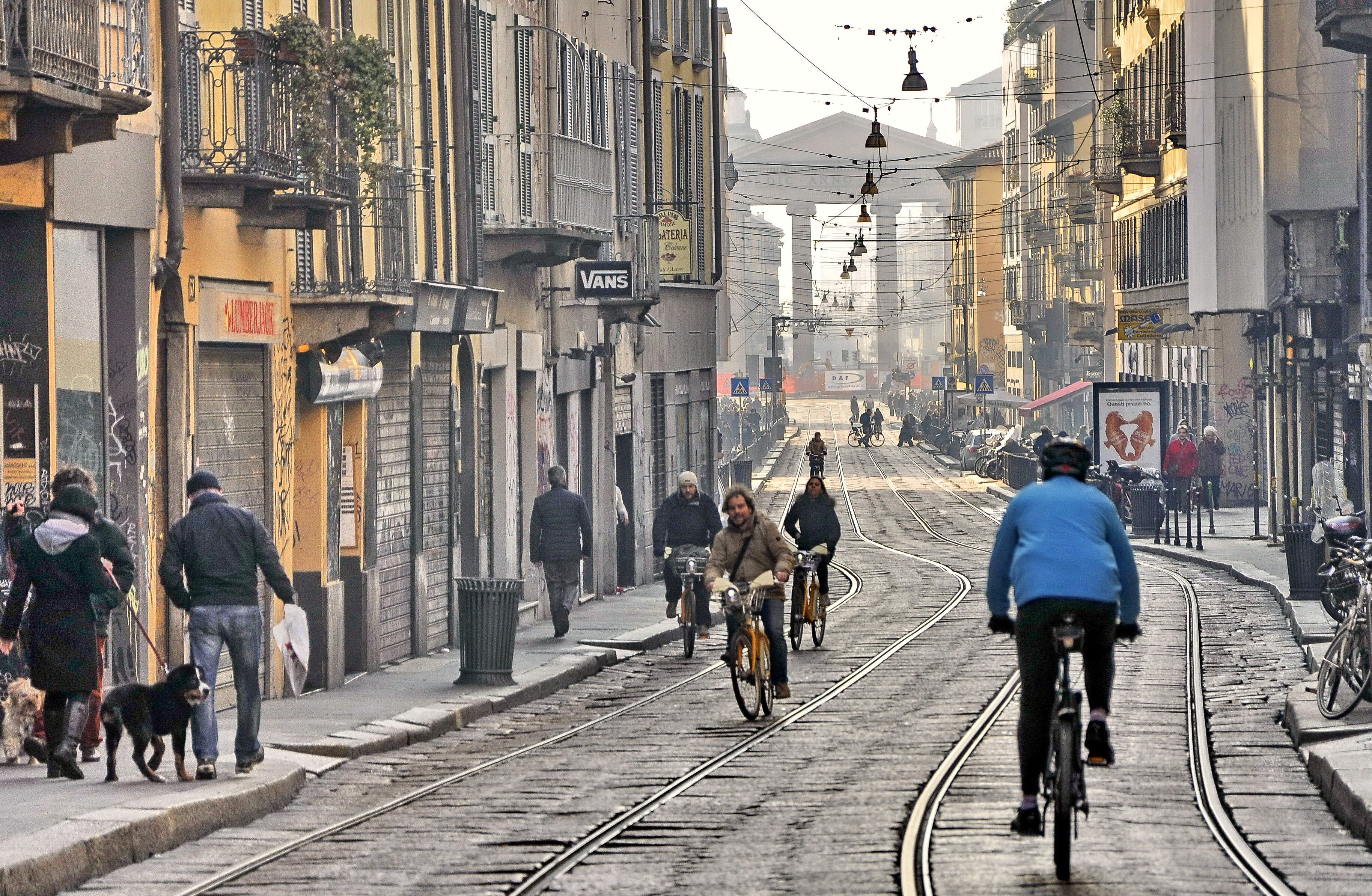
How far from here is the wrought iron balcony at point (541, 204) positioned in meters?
26.5

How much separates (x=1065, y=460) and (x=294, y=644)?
8.97 m

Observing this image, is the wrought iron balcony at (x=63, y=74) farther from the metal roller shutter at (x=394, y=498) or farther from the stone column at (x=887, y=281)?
the stone column at (x=887, y=281)

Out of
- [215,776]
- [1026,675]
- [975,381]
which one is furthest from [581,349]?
[975,381]

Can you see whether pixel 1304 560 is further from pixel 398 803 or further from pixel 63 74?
pixel 63 74

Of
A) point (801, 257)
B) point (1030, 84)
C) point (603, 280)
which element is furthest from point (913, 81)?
point (801, 257)

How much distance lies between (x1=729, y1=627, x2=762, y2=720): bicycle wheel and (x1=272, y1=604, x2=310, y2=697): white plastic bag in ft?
10.0

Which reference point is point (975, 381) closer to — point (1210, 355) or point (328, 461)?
point (1210, 355)

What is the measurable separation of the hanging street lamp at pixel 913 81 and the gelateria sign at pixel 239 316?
25298 millimetres

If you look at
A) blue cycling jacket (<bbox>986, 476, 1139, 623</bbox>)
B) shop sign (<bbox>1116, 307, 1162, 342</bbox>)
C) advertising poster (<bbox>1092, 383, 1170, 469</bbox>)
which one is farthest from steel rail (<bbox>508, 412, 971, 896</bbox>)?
shop sign (<bbox>1116, 307, 1162, 342</bbox>)

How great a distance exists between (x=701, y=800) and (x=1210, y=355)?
4083 cm

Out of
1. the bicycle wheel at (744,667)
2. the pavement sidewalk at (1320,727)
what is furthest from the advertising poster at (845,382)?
the bicycle wheel at (744,667)

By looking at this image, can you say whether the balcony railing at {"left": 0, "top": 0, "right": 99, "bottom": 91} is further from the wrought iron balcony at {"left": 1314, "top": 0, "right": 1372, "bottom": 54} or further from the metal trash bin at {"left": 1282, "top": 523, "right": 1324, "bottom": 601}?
the wrought iron balcony at {"left": 1314, "top": 0, "right": 1372, "bottom": 54}

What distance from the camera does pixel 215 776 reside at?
472 inches

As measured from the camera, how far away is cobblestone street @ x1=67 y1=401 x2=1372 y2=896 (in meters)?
9.12
